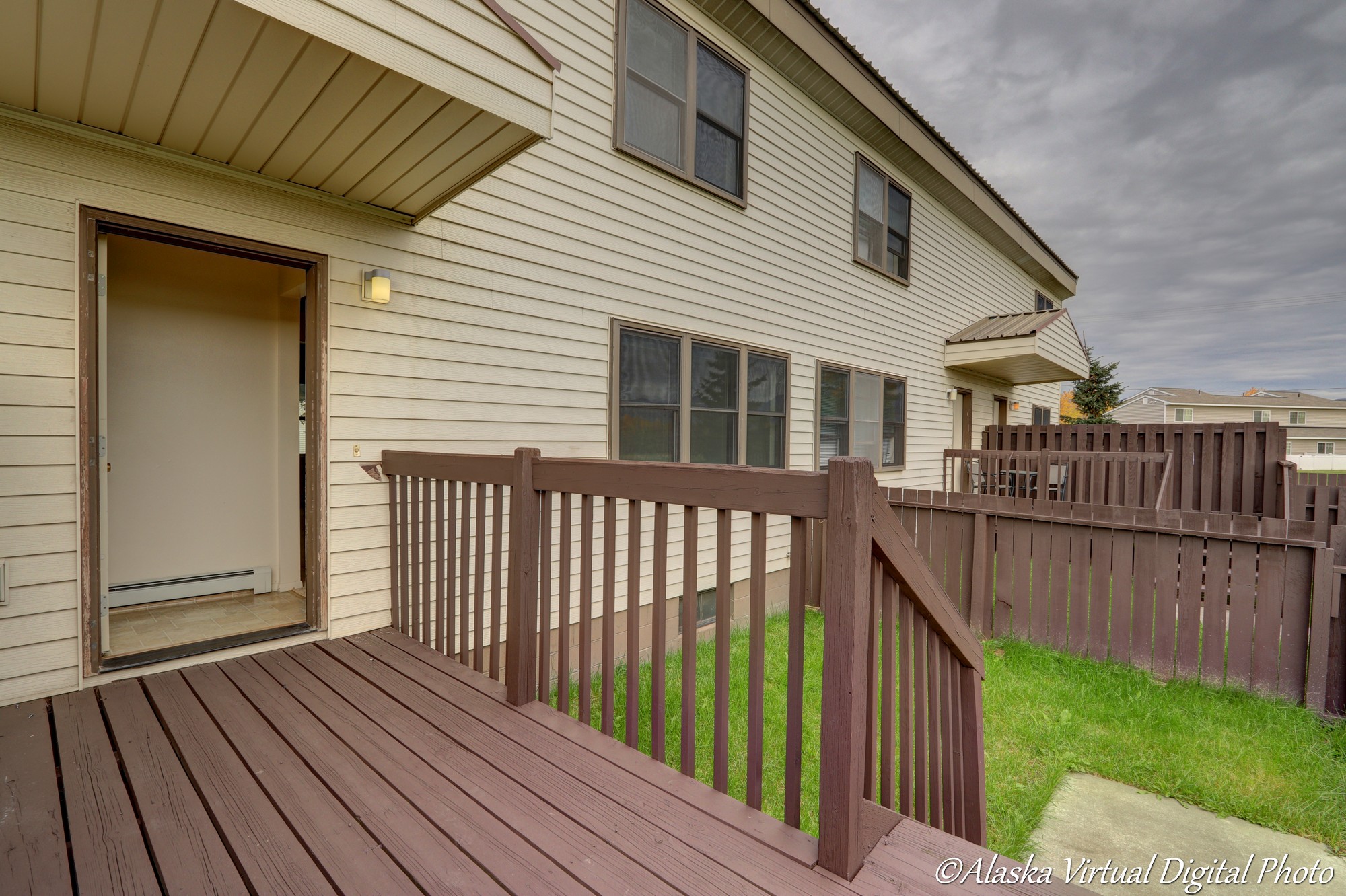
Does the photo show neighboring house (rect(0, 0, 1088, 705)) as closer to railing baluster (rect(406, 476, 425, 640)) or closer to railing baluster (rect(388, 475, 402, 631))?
railing baluster (rect(388, 475, 402, 631))

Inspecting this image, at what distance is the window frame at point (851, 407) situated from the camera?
6680 mm

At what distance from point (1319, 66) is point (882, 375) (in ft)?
89.3

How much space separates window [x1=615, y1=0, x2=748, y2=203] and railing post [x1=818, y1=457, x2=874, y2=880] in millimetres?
4187

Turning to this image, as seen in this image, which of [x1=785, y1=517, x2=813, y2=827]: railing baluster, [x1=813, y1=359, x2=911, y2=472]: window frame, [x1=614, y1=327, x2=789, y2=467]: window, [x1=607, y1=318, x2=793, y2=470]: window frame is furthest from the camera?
[x1=813, y1=359, x2=911, y2=472]: window frame

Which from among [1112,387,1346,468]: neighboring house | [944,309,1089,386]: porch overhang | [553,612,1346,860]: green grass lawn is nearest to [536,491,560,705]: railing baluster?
[553,612,1346,860]: green grass lawn

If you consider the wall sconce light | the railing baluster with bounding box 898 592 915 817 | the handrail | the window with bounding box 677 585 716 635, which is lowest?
the window with bounding box 677 585 716 635

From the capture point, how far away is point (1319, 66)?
20625 mm

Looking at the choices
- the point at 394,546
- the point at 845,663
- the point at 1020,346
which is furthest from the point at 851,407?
the point at 845,663

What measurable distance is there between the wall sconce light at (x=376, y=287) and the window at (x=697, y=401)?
1.84m

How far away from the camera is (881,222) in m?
7.82

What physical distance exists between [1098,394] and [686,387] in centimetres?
2657

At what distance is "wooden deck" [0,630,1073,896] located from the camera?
1388mm

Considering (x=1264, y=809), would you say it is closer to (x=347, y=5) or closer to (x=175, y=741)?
(x=175, y=741)

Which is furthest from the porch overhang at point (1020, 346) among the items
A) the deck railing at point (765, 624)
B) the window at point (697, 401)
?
the deck railing at point (765, 624)
